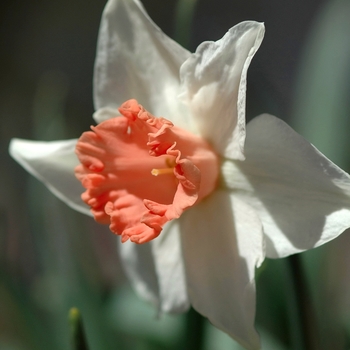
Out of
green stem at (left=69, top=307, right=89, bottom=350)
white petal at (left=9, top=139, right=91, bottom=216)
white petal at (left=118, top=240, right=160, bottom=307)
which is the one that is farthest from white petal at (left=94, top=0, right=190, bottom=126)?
green stem at (left=69, top=307, right=89, bottom=350)

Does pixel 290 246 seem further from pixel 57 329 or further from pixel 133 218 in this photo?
pixel 57 329

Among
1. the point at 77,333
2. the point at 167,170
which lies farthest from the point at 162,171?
the point at 77,333

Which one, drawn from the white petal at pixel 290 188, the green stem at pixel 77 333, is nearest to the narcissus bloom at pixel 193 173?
the white petal at pixel 290 188

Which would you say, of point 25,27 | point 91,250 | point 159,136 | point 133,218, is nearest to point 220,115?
point 159,136

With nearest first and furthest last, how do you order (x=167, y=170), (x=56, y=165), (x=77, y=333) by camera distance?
(x=77, y=333), (x=167, y=170), (x=56, y=165)

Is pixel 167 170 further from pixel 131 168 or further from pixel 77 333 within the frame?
pixel 77 333

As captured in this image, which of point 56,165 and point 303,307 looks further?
point 56,165
